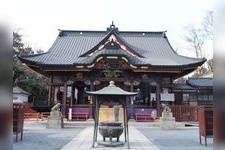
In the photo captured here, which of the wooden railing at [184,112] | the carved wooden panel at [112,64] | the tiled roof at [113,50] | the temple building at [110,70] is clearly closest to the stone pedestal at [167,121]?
the temple building at [110,70]

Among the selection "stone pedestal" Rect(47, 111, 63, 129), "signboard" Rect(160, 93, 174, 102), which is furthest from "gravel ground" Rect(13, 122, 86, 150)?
"signboard" Rect(160, 93, 174, 102)

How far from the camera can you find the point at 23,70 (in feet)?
119

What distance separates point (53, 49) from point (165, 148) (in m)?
17.9

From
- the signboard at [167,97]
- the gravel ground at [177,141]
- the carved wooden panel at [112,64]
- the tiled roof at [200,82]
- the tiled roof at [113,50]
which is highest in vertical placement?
the tiled roof at [113,50]

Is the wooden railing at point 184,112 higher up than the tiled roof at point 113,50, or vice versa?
the tiled roof at point 113,50

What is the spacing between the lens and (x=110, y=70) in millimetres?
22062

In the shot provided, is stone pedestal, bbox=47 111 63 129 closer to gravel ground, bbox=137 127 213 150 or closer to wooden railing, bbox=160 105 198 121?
gravel ground, bbox=137 127 213 150

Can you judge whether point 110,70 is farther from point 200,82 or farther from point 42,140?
point 42,140

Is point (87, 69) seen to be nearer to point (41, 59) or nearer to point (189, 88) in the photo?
point (41, 59)

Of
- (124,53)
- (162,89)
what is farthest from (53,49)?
(162,89)

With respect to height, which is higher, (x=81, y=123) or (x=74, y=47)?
(x=74, y=47)

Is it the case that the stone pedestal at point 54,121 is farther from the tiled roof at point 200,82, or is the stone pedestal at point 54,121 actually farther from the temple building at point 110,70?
the tiled roof at point 200,82

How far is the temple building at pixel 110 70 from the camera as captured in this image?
70.2 ft

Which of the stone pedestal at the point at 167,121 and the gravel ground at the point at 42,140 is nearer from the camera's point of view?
the gravel ground at the point at 42,140
